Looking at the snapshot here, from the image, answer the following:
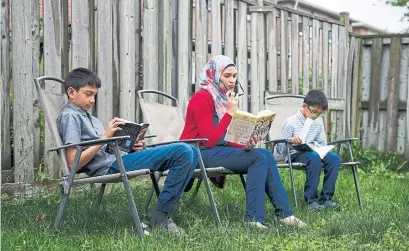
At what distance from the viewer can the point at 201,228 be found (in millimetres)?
4258

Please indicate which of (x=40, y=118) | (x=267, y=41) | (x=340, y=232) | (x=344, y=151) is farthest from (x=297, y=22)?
(x=340, y=232)

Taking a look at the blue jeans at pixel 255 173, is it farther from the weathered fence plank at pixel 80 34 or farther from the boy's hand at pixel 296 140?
the weathered fence plank at pixel 80 34

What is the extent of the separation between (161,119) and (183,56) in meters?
1.43

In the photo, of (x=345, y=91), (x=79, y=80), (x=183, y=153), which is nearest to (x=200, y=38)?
(x=79, y=80)

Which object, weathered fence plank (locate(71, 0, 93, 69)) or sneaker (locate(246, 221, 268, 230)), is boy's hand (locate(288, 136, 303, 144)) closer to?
sneaker (locate(246, 221, 268, 230))

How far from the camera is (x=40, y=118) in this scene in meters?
5.54

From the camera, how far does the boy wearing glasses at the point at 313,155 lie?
570cm

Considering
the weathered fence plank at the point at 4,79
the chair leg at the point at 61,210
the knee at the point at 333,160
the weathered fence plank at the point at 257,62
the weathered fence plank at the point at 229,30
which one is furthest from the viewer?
the weathered fence plank at the point at 257,62

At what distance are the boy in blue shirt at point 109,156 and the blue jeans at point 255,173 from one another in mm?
382

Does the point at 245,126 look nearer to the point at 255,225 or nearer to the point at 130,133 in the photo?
the point at 255,225

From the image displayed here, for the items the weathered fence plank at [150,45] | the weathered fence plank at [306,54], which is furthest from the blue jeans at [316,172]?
the weathered fence plank at [306,54]

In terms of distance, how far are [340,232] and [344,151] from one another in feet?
17.4

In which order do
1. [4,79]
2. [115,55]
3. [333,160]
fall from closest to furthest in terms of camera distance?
1. [4,79]
2. [333,160]
3. [115,55]

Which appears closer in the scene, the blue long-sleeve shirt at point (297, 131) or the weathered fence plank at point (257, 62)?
the blue long-sleeve shirt at point (297, 131)
